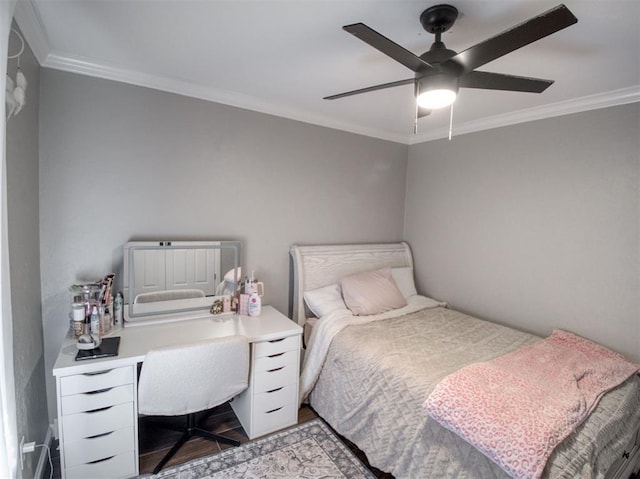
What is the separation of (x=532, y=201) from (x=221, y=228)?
2.42 meters

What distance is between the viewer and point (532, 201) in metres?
2.53

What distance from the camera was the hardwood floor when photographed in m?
1.92

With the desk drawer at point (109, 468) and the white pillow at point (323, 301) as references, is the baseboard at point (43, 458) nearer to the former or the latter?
the desk drawer at point (109, 468)

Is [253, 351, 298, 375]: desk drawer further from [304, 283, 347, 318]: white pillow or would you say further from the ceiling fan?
the ceiling fan

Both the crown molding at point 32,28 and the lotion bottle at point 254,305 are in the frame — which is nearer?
the crown molding at point 32,28

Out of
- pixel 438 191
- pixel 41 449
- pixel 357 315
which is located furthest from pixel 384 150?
pixel 41 449

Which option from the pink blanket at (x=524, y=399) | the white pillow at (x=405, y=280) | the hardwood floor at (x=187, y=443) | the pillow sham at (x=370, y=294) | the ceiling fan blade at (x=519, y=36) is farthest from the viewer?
the white pillow at (x=405, y=280)

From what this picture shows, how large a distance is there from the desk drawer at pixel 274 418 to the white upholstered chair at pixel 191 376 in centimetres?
40

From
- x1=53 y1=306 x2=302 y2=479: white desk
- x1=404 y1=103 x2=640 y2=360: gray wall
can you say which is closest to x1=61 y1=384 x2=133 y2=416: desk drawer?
x1=53 y1=306 x2=302 y2=479: white desk

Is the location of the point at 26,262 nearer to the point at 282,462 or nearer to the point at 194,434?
the point at 194,434

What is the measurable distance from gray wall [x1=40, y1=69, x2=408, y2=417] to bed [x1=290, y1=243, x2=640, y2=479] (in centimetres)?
37

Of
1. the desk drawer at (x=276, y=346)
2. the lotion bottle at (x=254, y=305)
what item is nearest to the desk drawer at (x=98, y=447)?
the desk drawer at (x=276, y=346)

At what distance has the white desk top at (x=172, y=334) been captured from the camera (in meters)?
1.62

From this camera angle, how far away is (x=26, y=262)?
5.33ft
